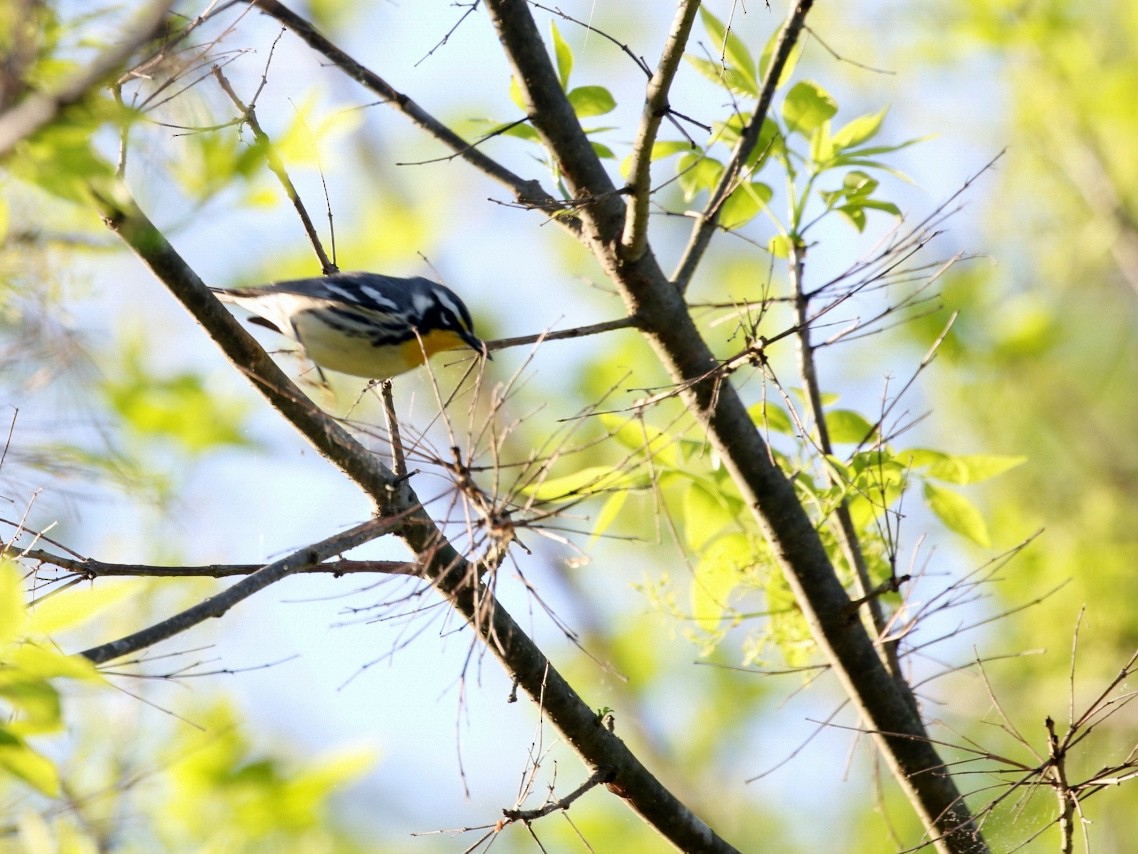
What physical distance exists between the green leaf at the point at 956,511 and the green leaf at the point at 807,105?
953 millimetres

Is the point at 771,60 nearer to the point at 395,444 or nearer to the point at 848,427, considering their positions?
the point at 848,427

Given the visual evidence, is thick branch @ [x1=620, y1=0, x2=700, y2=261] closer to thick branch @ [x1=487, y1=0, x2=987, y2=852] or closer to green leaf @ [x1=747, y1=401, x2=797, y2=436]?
thick branch @ [x1=487, y1=0, x2=987, y2=852]

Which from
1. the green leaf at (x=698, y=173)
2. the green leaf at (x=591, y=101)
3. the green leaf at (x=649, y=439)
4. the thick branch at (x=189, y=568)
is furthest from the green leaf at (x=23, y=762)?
the green leaf at (x=698, y=173)

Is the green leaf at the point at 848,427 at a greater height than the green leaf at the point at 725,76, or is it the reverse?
the green leaf at the point at 725,76

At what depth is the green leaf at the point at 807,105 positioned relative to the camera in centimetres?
276

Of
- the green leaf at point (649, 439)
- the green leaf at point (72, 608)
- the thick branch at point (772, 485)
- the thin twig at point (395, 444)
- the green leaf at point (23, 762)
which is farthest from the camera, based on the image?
the green leaf at point (649, 439)

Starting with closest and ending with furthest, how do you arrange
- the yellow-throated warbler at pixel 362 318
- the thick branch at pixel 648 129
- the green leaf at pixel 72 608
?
1. the green leaf at pixel 72 608
2. the thick branch at pixel 648 129
3. the yellow-throated warbler at pixel 362 318

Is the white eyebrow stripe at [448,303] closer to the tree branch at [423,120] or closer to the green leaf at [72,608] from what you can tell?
the tree branch at [423,120]

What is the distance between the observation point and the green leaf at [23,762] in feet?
4.82

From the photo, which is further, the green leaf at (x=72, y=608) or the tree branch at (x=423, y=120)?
the tree branch at (x=423, y=120)

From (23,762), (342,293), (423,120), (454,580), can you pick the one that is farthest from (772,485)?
(23,762)

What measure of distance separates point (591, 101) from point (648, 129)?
1.11 feet

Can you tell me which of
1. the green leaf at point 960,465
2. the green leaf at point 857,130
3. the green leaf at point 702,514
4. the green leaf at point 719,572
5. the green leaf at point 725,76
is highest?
the green leaf at point 725,76

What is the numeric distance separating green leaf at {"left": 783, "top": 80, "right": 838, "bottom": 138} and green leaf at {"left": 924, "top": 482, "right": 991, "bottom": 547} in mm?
953
